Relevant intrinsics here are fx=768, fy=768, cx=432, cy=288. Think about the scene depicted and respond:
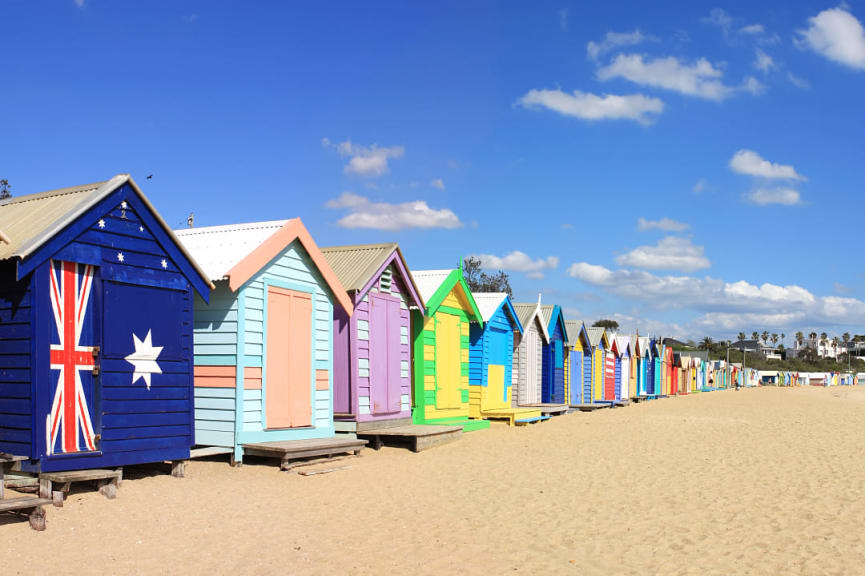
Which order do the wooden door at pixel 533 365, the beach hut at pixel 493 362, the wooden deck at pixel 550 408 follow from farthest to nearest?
the wooden door at pixel 533 365 → the wooden deck at pixel 550 408 → the beach hut at pixel 493 362

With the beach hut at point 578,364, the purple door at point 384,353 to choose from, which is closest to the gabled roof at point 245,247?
the purple door at point 384,353

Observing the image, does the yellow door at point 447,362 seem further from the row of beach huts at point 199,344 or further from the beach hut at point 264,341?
the beach hut at point 264,341

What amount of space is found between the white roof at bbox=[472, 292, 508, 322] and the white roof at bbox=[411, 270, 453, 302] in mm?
3182

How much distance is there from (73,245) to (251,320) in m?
3.70

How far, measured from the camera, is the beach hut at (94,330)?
8.80 metres

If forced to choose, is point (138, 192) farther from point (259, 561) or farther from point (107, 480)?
point (259, 561)

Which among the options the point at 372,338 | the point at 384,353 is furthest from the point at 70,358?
the point at 384,353

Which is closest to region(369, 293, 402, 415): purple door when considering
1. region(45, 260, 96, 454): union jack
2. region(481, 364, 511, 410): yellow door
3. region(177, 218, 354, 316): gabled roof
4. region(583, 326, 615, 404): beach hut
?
region(177, 218, 354, 316): gabled roof

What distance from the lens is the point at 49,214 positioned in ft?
31.2

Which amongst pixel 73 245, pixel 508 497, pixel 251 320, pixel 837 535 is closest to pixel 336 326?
pixel 251 320

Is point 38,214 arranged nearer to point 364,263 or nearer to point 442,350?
point 364,263

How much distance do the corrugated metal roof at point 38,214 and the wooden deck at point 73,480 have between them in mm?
2495

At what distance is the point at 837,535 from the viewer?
9094 millimetres

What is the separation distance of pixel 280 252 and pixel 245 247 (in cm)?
67
